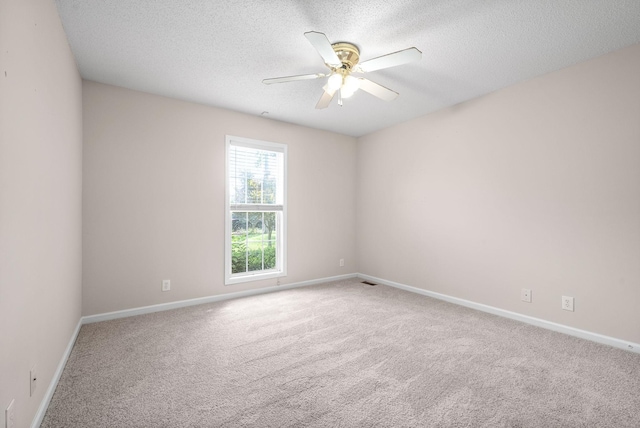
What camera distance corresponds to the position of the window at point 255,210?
3.88m

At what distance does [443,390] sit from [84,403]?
2110mm

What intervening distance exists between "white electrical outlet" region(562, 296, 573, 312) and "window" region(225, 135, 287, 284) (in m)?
3.15

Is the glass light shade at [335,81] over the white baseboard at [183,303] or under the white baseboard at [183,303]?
over

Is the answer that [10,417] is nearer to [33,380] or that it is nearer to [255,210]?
[33,380]

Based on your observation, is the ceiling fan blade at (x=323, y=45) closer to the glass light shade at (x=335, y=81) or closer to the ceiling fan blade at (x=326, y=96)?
the glass light shade at (x=335, y=81)

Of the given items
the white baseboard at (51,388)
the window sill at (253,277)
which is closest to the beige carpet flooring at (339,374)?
the white baseboard at (51,388)

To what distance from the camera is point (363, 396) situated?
179 centimetres

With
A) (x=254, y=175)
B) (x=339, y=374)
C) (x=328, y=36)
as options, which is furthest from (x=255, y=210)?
(x=339, y=374)

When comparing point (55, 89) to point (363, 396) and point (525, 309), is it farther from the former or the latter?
point (525, 309)

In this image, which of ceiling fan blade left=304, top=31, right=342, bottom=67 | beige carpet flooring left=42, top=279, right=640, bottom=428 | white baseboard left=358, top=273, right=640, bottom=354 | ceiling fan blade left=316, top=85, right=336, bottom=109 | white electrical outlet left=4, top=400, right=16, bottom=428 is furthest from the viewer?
ceiling fan blade left=316, top=85, right=336, bottom=109

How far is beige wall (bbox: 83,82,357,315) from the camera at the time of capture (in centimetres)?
300

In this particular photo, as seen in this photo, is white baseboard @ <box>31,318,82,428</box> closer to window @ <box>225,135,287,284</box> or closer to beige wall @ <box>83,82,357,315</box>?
beige wall @ <box>83,82,357,315</box>

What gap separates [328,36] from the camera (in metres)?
2.22

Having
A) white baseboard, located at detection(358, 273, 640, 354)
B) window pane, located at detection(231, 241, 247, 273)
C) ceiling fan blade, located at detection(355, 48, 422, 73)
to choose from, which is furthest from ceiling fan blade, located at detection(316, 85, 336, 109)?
white baseboard, located at detection(358, 273, 640, 354)
